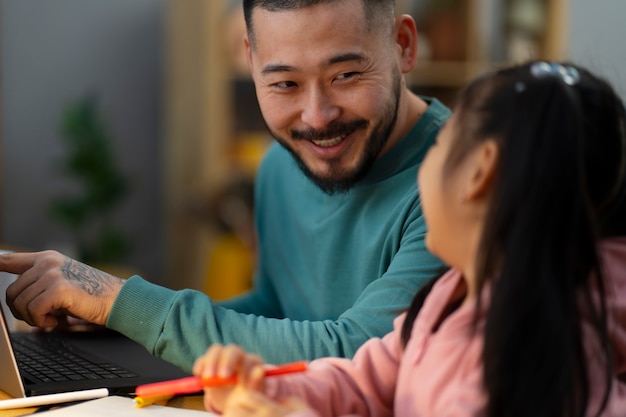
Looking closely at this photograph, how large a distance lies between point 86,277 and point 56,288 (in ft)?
0.12

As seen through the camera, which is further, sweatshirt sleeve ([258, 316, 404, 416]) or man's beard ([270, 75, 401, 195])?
man's beard ([270, 75, 401, 195])

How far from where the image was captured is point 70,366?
1.23m

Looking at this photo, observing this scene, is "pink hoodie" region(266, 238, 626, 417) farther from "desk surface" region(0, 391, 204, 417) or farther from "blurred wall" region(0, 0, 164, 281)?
"blurred wall" region(0, 0, 164, 281)

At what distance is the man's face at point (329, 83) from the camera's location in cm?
127

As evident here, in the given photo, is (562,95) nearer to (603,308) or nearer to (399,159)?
(603,308)

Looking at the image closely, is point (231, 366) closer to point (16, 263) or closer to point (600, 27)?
point (16, 263)

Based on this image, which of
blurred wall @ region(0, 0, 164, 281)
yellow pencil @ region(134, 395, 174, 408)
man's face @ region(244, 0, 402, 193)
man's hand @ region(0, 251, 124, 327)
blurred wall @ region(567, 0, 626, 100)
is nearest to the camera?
yellow pencil @ region(134, 395, 174, 408)

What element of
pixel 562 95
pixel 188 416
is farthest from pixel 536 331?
pixel 188 416

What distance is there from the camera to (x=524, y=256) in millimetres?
734

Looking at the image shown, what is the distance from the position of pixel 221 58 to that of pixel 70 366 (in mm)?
2982

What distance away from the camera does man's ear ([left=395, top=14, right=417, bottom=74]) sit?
1409 millimetres

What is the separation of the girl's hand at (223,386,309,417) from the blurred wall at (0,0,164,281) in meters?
3.69

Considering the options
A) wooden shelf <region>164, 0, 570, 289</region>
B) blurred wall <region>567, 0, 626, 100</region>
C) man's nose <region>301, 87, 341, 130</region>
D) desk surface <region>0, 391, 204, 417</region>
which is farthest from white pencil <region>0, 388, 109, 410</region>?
wooden shelf <region>164, 0, 570, 289</region>

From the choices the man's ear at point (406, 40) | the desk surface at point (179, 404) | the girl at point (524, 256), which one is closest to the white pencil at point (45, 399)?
the desk surface at point (179, 404)
